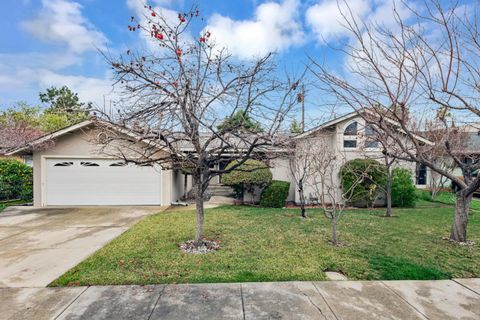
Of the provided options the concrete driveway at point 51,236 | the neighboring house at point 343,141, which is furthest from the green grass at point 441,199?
the concrete driveway at point 51,236

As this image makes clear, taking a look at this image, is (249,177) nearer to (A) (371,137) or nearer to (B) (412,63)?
(A) (371,137)

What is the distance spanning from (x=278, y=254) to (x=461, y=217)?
476cm

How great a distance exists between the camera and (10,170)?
44.2 ft

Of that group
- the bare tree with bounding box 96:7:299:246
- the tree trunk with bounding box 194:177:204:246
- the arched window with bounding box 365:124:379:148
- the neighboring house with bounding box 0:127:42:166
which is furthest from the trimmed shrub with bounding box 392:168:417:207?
the neighboring house with bounding box 0:127:42:166

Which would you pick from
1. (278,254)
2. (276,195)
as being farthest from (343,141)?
(278,254)

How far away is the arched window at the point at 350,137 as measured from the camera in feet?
41.7

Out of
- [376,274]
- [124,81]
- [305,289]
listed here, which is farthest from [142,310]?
[124,81]

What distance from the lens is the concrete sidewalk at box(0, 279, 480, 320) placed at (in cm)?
342

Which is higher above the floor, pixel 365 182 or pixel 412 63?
pixel 412 63

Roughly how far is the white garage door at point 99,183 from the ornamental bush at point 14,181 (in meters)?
2.89

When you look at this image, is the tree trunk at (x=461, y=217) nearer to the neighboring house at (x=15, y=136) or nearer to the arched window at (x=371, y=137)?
the arched window at (x=371, y=137)

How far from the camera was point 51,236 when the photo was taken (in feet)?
24.0

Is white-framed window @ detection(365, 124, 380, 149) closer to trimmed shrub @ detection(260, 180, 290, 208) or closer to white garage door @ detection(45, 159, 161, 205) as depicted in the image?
trimmed shrub @ detection(260, 180, 290, 208)

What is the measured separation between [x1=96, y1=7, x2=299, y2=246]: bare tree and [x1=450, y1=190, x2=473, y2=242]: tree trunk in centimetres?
471
